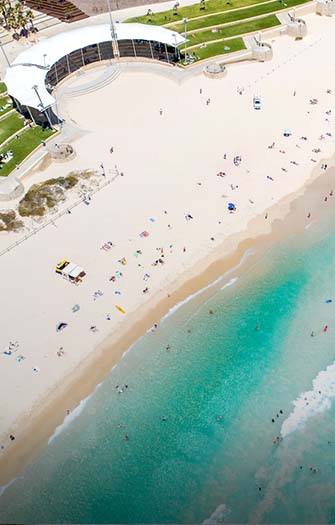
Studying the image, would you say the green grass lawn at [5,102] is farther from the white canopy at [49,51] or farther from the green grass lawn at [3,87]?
the white canopy at [49,51]

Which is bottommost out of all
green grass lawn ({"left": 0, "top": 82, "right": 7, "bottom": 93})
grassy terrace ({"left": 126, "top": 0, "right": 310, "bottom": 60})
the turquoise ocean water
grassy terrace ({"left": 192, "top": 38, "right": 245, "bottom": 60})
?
the turquoise ocean water

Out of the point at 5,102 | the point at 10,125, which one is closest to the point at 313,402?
the point at 10,125

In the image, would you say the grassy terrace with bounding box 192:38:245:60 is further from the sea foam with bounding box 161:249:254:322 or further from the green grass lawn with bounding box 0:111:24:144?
the sea foam with bounding box 161:249:254:322

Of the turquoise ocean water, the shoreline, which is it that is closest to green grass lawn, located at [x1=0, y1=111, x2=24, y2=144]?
the shoreline

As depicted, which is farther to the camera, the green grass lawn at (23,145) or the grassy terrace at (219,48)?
the grassy terrace at (219,48)

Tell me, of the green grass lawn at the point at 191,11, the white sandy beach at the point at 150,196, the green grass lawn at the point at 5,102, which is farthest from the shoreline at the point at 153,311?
the green grass lawn at the point at 191,11

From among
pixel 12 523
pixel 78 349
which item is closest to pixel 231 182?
pixel 78 349

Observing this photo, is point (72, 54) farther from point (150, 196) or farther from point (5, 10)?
point (150, 196)
